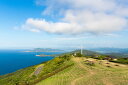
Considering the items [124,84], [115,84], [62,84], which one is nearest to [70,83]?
[62,84]

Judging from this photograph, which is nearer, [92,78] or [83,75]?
[92,78]

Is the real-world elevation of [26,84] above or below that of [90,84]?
below

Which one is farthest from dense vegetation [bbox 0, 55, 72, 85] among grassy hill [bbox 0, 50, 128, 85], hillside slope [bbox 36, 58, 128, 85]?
hillside slope [bbox 36, 58, 128, 85]

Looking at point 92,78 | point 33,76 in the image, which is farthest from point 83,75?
point 33,76

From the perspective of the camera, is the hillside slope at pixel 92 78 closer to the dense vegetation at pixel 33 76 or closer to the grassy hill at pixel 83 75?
the grassy hill at pixel 83 75

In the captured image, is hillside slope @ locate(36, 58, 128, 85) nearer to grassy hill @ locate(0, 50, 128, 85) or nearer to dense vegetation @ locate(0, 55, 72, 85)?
grassy hill @ locate(0, 50, 128, 85)

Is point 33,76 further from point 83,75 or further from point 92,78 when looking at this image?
point 92,78

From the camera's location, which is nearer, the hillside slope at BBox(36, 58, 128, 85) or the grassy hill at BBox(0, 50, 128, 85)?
the hillside slope at BBox(36, 58, 128, 85)

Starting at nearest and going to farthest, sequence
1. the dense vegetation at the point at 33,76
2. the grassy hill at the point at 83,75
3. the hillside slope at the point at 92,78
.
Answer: the hillside slope at the point at 92,78, the grassy hill at the point at 83,75, the dense vegetation at the point at 33,76

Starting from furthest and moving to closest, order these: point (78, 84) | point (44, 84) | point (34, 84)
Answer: point (34, 84) → point (44, 84) → point (78, 84)

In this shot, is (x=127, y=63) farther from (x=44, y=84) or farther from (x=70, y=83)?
(x=44, y=84)

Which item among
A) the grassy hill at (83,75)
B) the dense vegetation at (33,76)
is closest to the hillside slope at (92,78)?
the grassy hill at (83,75)
